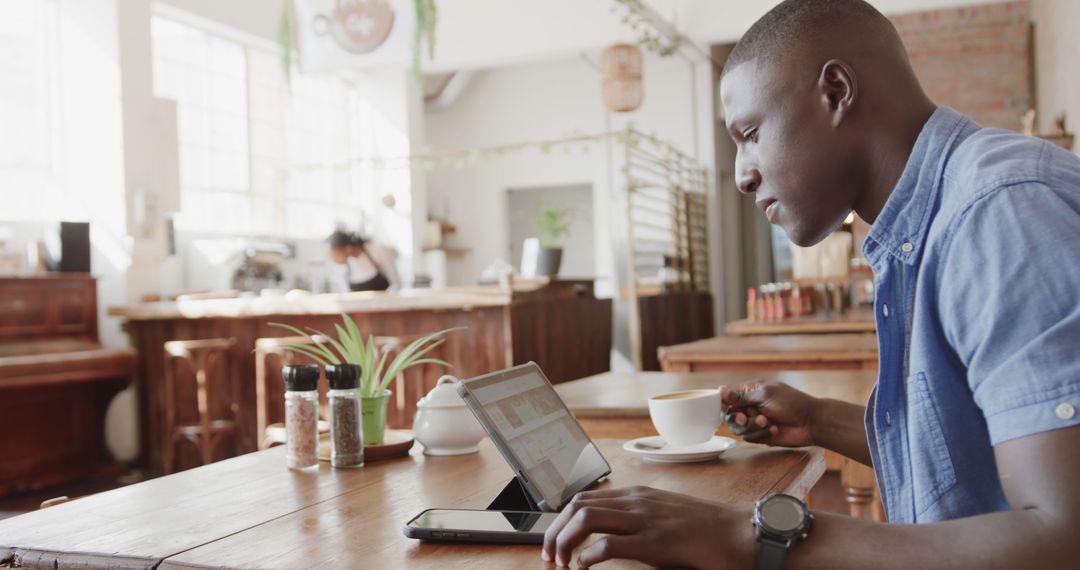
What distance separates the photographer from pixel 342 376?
5.07 ft

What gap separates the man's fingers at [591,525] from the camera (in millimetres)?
906

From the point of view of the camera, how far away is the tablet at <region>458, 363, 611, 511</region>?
3.92 feet

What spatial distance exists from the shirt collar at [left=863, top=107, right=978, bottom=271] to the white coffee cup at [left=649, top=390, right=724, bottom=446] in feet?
1.72

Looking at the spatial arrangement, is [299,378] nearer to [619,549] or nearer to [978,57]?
[619,549]

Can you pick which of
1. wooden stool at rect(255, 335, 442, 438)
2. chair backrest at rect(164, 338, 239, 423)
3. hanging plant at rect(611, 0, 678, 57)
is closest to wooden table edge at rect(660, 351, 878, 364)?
wooden stool at rect(255, 335, 442, 438)

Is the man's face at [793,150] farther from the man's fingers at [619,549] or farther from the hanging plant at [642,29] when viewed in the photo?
the hanging plant at [642,29]

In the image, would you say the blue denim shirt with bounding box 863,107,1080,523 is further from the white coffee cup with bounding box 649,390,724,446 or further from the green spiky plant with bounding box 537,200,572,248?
the green spiky plant with bounding box 537,200,572,248

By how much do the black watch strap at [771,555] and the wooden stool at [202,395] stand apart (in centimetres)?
499

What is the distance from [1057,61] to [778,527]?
6.31 m

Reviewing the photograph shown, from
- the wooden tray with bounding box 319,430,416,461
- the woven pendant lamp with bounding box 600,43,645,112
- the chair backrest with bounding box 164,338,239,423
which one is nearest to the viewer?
the wooden tray with bounding box 319,430,416,461

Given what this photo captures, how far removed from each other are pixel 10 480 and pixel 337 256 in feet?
7.72

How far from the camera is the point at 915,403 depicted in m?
0.93

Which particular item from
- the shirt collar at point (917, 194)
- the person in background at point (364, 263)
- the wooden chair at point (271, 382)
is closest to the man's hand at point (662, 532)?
the shirt collar at point (917, 194)

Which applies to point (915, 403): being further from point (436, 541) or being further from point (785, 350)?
point (785, 350)
